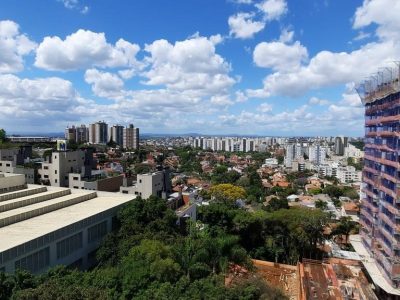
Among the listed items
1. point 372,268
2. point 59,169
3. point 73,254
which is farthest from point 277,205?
point 73,254

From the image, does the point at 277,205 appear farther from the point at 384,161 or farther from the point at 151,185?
the point at 384,161

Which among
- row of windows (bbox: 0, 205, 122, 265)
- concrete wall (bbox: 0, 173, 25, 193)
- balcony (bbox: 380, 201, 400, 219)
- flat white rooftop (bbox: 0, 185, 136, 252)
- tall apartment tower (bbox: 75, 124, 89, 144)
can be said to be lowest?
row of windows (bbox: 0, 205, 122, 265)

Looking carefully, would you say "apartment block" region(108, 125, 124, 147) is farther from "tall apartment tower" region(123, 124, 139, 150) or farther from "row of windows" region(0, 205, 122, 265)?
"row of windows" region(0, 205, 122, 265)

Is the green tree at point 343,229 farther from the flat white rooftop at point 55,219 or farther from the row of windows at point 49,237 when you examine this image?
the row of windows at point 49,237

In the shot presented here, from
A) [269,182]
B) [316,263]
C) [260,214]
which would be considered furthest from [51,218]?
[269,182]

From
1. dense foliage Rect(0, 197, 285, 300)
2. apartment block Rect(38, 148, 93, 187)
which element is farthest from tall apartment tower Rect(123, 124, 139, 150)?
dense foliage Rect(0, 197, 285, 300)
